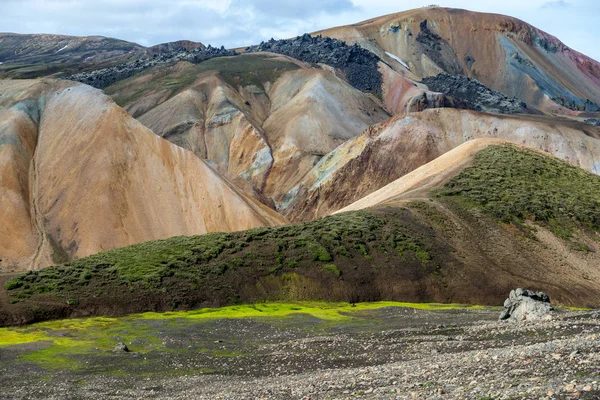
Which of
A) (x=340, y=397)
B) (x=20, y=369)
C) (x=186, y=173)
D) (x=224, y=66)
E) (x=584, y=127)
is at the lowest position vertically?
(x=20, y=369)

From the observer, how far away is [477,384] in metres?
21.9

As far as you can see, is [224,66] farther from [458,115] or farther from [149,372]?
[149,372]

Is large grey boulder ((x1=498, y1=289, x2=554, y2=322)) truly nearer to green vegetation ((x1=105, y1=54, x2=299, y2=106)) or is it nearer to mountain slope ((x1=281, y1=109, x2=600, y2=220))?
mountain slope ((x1=281, y1=109, x2=600, y2=220))

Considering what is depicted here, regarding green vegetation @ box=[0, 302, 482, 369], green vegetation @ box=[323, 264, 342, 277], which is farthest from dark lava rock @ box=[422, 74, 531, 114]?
green vegetation @ box=[0, 302, 482, 369]

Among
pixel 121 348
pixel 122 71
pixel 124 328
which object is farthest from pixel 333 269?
pixel 122 71

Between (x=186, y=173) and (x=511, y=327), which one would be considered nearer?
(x=511, y=327)

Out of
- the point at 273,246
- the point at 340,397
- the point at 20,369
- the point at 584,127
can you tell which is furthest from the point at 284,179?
the point at 340,397

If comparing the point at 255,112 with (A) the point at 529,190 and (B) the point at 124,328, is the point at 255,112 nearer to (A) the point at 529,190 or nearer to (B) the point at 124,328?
(A) the point at 529,190

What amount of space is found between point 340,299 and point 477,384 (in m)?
41.2

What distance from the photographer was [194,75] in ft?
582

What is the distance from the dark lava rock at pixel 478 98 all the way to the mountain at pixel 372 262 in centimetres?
9393

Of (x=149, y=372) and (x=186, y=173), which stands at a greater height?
(x=186, y=173)

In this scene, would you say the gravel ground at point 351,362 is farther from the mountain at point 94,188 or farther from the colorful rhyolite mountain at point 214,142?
the colorful rhyolite mountain at point 214,142

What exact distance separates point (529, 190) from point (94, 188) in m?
52.6
